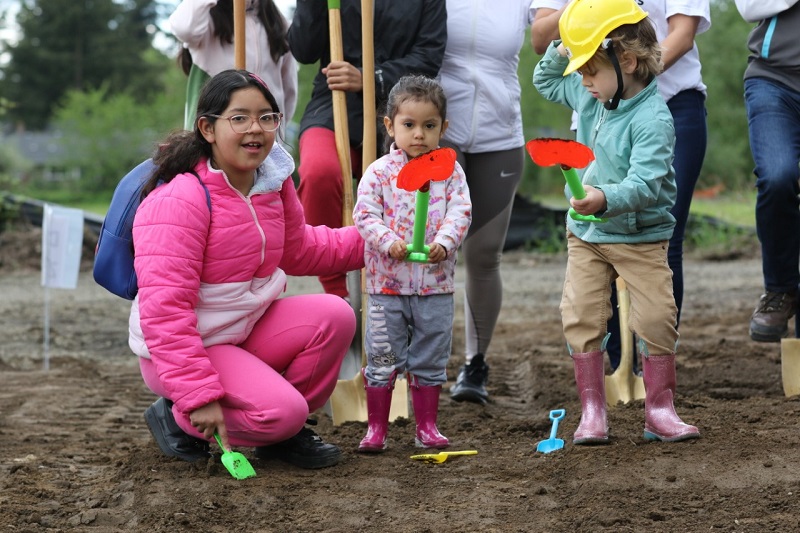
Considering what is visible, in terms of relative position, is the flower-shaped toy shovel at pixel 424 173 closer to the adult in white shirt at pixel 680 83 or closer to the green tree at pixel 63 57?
the adult in white shirt at pixel 680 83

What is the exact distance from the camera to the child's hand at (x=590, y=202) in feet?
11.4

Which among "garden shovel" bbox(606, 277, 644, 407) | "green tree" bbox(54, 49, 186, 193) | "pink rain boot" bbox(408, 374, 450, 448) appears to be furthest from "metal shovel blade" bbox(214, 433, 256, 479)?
"green tree" bbox(54, 49, 186, 193)

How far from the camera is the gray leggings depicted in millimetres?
5035

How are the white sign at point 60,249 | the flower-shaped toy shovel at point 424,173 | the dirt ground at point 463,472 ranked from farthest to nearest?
the white sign at point 60,249 < the flower-shaped toy shovel at point 424,173 < the dirt ground at point 463,472

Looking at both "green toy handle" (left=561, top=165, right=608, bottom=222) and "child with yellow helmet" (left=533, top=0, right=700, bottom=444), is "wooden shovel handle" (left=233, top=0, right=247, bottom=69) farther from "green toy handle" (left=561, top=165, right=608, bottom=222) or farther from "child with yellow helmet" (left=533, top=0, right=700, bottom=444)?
"green toy handle" (left=561, top=165, right=608, bottom=222)

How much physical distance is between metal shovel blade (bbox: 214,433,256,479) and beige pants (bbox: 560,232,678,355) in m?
1.19

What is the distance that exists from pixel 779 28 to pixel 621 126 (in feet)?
4.94

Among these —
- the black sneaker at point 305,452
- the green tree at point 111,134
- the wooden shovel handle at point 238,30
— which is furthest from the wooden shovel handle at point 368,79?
the green tree at point 111,134

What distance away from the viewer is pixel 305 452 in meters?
3.91

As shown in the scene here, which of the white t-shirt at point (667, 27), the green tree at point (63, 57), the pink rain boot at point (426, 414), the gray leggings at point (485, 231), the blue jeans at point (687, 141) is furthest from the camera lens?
the green tree at point (63, 57)

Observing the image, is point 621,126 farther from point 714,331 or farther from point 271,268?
point 714,331

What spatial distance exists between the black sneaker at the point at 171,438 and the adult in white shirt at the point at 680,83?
2049mm

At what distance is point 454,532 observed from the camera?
9.95ft

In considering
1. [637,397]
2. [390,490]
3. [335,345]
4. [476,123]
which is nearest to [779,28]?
[476,123]
